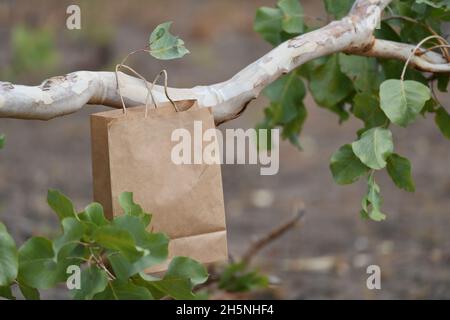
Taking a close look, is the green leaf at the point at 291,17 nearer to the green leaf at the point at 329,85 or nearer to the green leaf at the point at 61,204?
the green leaf at the point at 329,85

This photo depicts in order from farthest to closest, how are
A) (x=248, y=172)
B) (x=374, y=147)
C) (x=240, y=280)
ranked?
1. (x=248, y=172)
2. (x=240, y=280)
3. (x=374, y=147)

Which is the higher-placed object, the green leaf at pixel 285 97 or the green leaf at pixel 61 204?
the green leaf at pixel 285 97

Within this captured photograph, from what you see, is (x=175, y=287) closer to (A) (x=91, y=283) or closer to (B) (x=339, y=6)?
(A) (x=91, y=283)

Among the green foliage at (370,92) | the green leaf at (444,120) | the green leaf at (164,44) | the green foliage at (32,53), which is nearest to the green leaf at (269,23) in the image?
the green foliage at (370,92)

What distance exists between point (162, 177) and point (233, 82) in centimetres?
28

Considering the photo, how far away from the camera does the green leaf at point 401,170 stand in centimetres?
186

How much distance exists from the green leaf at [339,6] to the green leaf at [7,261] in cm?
112

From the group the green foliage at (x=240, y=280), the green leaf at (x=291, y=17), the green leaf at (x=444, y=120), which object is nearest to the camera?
the green leaf at (x=444, y=120)

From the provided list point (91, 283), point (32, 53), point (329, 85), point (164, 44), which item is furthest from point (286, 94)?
point (32, 53)

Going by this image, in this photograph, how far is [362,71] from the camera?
2234 mm

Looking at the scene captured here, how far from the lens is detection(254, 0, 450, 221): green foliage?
1797 mm

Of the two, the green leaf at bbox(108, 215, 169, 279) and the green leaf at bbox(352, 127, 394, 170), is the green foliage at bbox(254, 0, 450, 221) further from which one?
the green leaf at bbox(108, 215, 169, 279)

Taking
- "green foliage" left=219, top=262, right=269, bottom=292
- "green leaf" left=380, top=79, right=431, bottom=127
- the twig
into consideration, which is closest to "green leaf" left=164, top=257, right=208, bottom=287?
"green leaf" left=380, top=79, right=431, bottom=127

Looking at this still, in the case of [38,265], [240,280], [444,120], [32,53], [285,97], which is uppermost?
[32,53]
